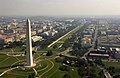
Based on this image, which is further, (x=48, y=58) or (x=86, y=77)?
(x=48, y=58)

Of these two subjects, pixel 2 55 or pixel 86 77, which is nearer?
pixel 86 77

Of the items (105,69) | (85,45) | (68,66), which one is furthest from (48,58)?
(85,45)

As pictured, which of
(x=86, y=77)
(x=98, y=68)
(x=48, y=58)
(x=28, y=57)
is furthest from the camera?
(x=48, y=58)

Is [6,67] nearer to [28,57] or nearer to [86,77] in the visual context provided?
[28,57]

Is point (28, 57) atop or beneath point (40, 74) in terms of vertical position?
atop

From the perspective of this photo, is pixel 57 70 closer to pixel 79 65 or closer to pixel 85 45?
pixel 79 65

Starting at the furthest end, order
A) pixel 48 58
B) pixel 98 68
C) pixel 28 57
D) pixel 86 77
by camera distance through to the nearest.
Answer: pixel 48 58, pixel 98 68, pixel 28 57, pixel 86 77

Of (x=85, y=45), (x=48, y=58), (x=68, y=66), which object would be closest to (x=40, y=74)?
(x=68, y=66)

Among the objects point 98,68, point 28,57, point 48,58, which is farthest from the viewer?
point 48,58

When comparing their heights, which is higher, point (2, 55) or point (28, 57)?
point (28, 57)
